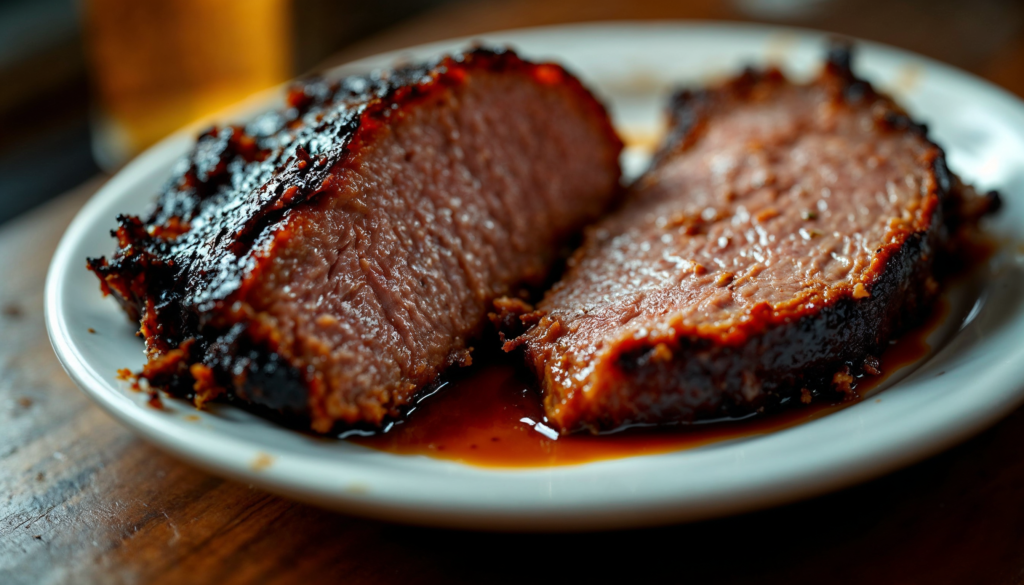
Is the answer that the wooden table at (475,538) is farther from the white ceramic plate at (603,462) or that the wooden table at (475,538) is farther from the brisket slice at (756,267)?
the brisket slice at (756,267)

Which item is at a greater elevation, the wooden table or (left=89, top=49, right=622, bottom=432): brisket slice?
(left=89, top=49, right=622, bottom=432): brisket slice

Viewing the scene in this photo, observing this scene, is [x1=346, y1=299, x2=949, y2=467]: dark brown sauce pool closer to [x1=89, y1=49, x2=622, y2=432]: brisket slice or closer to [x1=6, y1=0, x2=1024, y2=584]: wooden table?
[x1=89, y1=49, x2=622, y2=432]: brisket slice

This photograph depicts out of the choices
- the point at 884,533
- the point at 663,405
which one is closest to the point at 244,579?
the point at 663,405

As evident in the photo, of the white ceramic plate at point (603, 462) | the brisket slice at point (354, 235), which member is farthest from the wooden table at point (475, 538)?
the brisket slice at point (354, 235)

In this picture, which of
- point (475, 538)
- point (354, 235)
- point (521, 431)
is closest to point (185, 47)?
point (354, 235)

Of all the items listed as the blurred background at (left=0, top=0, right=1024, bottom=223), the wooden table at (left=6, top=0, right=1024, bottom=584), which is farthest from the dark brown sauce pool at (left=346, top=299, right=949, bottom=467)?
the blurred background at (left=0, top=0, right=1024, bottom=223)

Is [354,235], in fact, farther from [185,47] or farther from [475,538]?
[185,47]

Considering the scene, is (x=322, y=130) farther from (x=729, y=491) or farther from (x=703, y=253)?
(x=729, y=491)
